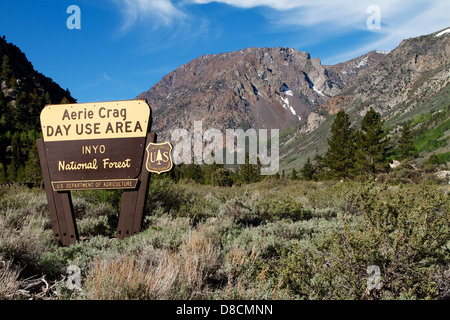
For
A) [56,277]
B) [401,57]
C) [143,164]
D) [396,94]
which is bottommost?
[56,277]

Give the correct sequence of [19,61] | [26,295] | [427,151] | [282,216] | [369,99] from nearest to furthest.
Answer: [26,295] < [282,216] < [427,151] < [19,61] < [369,99]

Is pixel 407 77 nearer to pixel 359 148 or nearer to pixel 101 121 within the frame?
pixel 359 148

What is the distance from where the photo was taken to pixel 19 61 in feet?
377

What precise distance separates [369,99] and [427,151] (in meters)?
126

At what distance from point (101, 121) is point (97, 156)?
797 millimetres

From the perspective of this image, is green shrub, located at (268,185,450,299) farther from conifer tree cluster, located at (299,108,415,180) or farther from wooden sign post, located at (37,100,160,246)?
conifer tree cluster, located at (299,108,415,180)

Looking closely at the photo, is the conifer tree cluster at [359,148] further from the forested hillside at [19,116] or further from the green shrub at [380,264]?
the forested hillside at [19,116]

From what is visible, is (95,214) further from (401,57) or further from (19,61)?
(401,57)

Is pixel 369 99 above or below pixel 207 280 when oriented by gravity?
above

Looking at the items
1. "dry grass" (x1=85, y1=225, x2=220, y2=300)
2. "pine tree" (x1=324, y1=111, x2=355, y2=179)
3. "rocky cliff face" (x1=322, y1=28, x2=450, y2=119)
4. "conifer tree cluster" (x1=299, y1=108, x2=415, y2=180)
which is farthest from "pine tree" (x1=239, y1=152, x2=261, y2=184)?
"rocky cliff face" (x1=322, y1=28, x2=450, y2=119)

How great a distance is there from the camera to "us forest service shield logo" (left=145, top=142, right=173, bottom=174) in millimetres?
5949

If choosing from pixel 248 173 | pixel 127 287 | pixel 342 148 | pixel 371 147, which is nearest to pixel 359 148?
pixel 371 147

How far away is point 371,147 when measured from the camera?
105ft
